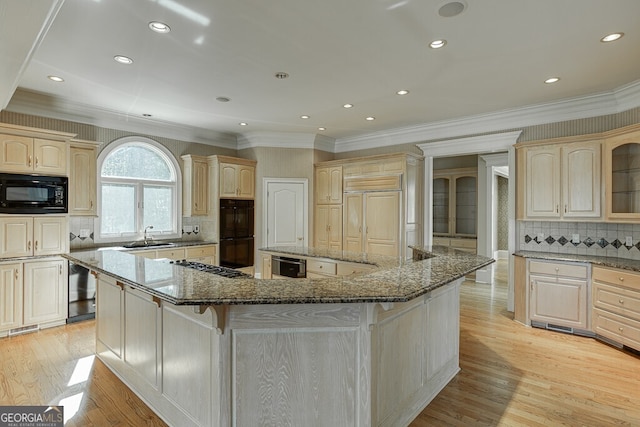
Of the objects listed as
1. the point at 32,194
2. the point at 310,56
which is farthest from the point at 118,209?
the point at 310,56

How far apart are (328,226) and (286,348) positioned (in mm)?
4410

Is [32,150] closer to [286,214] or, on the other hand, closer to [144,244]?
[144,244]

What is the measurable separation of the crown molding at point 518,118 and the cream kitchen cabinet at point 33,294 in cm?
496

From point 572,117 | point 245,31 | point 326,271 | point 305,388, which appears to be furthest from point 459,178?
point 305,388

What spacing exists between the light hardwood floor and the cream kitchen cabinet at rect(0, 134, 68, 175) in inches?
74.6

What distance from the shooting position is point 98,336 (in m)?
3.32

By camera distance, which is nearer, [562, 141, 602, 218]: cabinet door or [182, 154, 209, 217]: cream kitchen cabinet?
[562, 141, 602, 218]: cabinet door

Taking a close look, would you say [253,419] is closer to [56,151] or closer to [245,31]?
[245,31]

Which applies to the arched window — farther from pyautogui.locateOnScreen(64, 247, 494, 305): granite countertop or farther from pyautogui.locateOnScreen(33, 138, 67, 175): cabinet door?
pyautogui.locateOnScreen(64, 247, 494, 305): granite countertop

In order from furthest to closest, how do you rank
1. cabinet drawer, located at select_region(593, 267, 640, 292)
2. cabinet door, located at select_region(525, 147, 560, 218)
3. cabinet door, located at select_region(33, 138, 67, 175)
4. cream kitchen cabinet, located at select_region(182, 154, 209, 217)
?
1. cream kitchen cabinet, located at select_region(182, 154, 209, 217)
2. cabinet door, located at select_region(525, 147, 560, 218)
3. cabinet door, located at select_region(33, 138, 67, 175)
4. cabinet drawer, located at select_region(593, 267, 640, 292)

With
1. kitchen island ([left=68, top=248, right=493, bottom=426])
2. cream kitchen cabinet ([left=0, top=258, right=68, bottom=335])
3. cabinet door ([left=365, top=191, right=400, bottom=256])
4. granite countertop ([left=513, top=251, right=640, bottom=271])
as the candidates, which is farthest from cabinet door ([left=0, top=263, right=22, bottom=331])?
granite countertop ([left=513, top=251, right=640, bottom=271])

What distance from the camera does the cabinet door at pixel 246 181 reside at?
5926 millimetres

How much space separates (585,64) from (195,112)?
452 cm

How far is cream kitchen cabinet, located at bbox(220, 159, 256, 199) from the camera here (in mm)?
5715
